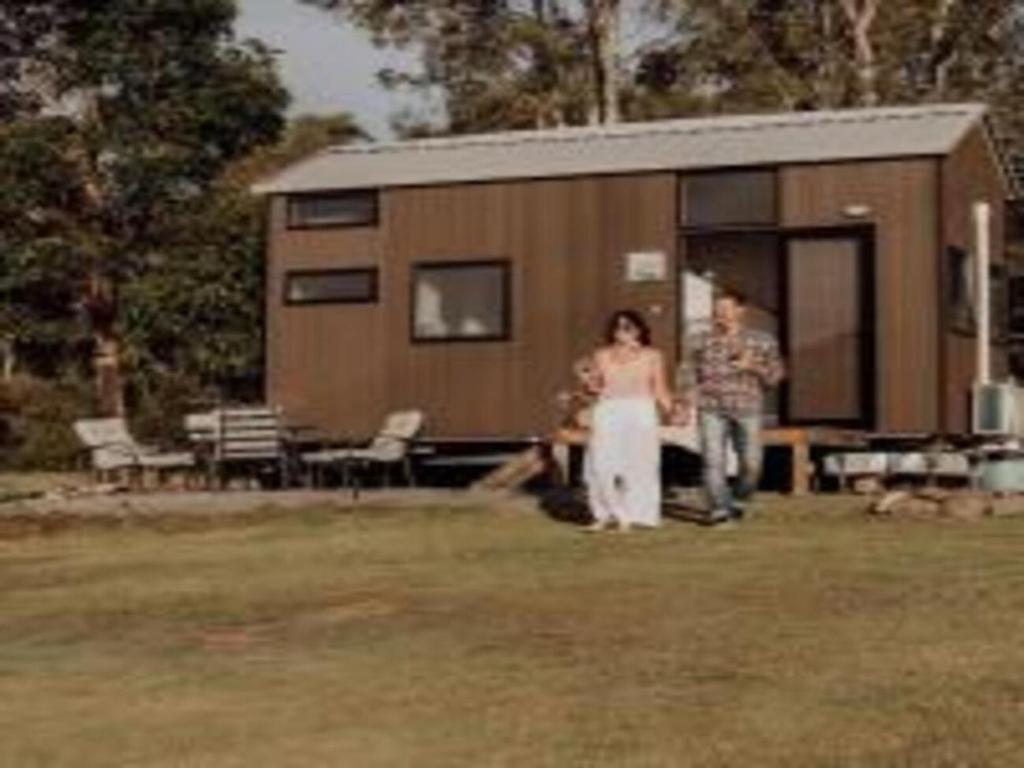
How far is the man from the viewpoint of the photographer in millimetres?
15367

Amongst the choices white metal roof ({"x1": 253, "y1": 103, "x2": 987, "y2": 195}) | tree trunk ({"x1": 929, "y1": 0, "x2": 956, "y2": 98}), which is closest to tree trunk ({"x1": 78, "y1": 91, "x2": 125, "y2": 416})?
white metal roof ({"x1": 253, "y1": 103, "x2": 987, "y2": 195})

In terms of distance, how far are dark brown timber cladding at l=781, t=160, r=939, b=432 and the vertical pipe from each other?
3.22 feet

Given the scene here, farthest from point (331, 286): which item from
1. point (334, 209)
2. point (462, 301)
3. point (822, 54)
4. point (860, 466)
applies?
point (822, 54)

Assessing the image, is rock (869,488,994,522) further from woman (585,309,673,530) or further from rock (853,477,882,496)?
rock (853,477,882,496)

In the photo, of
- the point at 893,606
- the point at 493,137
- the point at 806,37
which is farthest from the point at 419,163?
the point at 806,37

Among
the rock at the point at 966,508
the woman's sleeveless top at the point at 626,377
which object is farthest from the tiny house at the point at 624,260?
the woman's sleeveless top at the point at 626,377

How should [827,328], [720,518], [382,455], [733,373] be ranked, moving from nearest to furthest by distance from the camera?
[733,373]
[720,518]
[827,328]
[382,455]

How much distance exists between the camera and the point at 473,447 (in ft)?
72.9

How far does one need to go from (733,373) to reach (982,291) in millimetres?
6658

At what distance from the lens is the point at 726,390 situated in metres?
15.5

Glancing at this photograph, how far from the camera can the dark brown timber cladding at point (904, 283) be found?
2019 cm

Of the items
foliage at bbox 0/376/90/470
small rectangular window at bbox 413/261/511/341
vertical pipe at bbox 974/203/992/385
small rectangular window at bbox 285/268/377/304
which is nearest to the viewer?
vertical pipe at bbox 974/203/992/385

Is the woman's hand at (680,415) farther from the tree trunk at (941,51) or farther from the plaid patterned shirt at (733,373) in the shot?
the tree trunk at (941,51)

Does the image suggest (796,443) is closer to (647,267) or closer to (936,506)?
(647,267)
